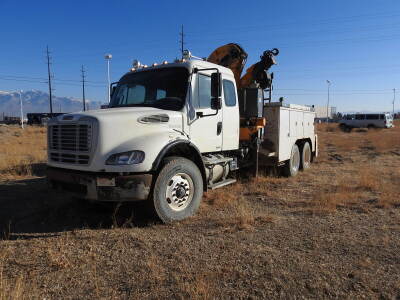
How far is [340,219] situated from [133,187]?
3.33 metres

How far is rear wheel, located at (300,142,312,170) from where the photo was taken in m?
10.3

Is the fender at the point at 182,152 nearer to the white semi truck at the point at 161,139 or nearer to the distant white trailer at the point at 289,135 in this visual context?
the white semi truck at the point at 161,139

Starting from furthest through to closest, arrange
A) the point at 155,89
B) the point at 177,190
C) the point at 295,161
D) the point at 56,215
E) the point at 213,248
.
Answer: the point at 295,161, the point at 155,89, the point at 56,215, the point at 177,190, the point at 213,248

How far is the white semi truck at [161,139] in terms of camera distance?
14.8 ft

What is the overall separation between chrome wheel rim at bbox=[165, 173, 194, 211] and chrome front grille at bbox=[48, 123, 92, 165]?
131 cm

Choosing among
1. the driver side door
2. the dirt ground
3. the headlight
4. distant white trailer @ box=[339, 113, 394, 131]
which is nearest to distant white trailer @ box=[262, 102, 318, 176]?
the dirt ground

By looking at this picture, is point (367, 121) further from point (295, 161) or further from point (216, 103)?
point (216, 103)

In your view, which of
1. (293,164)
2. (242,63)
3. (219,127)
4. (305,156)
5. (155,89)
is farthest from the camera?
(305,156)

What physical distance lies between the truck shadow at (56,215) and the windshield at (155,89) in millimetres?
1784

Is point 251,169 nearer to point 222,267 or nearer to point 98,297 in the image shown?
point 222,267

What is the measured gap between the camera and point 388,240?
4.35 m

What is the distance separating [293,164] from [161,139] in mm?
5672

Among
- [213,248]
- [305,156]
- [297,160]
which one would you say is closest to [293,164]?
[297,160]

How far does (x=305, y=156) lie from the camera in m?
10.6
